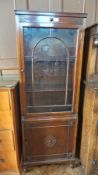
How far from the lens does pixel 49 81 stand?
60.9 inches

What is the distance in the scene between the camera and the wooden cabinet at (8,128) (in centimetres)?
135

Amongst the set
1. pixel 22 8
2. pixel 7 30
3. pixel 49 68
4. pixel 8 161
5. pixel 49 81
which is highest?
pixel 22 8

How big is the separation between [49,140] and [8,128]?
0.51 metres

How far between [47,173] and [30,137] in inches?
20.0

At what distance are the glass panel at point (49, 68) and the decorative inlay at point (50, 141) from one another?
34 cm

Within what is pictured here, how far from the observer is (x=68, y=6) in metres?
1.65

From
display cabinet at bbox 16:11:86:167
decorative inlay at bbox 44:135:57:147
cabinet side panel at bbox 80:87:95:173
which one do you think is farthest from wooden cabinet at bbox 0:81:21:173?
cabinet side panel at bbox 80:87:95:173

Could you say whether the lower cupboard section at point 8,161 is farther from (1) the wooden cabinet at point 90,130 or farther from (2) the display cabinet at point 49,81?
(1) the wooden cabinet at point 90,130

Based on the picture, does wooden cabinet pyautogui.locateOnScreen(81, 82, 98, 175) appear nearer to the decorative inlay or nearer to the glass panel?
the glass panel

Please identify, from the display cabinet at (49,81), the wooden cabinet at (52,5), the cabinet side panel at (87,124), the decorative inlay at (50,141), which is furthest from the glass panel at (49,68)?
the wooden cabinet at (52,5)

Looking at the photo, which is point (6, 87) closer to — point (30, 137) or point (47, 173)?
point (30, 137)

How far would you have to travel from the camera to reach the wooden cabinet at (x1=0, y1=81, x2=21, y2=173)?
53.2 inches

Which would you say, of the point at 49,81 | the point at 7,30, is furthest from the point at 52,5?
the point at 49,81

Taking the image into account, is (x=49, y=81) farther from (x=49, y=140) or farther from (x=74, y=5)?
(x=74, y=5)
